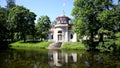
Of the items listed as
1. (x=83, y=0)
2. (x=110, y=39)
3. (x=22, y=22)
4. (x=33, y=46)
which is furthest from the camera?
(x=22, y=22)

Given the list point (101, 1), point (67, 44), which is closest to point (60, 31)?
point (67, 44)

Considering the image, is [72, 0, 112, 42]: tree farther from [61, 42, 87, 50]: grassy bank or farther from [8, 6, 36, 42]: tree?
[8, 6, 36, 42]: tree

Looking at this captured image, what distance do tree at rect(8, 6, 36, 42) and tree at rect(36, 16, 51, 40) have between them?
16.1 ft

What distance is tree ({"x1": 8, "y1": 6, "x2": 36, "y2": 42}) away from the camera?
6283 cm

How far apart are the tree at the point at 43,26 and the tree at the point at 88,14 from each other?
23767 millimetres

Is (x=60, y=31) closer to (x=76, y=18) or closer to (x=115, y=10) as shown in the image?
(x=76, y=18)

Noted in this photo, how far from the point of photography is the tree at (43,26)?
228 ft

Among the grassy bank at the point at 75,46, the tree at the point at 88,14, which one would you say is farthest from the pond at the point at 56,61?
the grassy bank at the point at 75,46

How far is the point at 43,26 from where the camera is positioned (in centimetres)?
7156

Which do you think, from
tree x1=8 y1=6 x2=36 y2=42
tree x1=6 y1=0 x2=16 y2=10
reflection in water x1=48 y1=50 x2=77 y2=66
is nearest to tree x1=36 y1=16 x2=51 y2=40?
tree x1=8 y1=6 x2=36 y2=42

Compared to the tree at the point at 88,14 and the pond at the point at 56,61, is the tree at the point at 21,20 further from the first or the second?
the pond at the point at 56,61

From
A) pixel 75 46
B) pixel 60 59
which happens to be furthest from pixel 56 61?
pixel 75 46

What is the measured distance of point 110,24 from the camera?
4472 cm

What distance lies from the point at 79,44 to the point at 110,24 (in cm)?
1084
